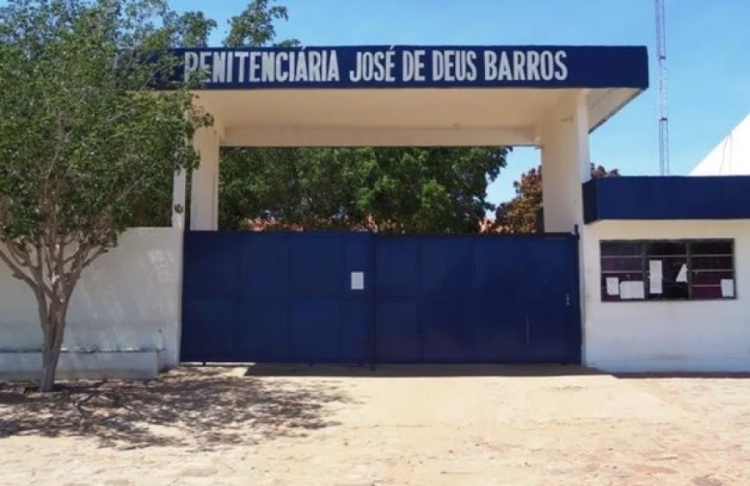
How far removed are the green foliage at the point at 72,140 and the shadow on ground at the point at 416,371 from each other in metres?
3.51

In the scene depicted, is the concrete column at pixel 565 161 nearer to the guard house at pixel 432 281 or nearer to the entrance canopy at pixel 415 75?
the guard house at pixel 432 281

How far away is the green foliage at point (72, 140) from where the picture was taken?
9.42 m

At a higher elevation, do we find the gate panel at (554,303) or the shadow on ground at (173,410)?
the gate panel at (554,303)

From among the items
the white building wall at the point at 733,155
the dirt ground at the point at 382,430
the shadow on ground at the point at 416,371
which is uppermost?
the white building wall at the point at 733,155

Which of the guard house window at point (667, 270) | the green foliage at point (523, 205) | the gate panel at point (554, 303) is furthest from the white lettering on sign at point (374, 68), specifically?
the green foliage at point (523, 205)

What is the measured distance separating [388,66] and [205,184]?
459 centimetres

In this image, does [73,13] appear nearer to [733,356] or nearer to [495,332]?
[495,332]

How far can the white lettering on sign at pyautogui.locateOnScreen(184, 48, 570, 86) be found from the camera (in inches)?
504

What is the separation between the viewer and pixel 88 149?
9.40 metres

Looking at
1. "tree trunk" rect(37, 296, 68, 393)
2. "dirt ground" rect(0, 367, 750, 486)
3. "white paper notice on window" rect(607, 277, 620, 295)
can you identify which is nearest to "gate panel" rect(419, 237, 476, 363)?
"dirt ground" rect(0, 367, 750, 486)

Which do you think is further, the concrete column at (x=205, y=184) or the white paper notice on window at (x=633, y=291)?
the concrete column at (x=205, y=184)

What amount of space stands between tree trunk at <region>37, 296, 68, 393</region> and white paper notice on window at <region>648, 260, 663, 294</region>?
9.54 metres

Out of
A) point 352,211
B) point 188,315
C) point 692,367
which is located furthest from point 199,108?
point 352,211

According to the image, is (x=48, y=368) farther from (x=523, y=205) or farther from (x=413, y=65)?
(x=523, y=205)
